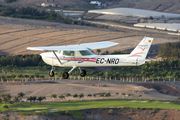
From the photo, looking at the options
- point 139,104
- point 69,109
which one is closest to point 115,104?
point 139,104

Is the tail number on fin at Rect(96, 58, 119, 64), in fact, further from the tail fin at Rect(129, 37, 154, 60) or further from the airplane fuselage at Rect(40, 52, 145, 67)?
the tail fin at Rect(129, 37, 154, 60)

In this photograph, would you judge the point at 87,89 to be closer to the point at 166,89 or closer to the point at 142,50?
the point at 166,89

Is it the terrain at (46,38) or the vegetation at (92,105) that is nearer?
the vegetation at (92,105)

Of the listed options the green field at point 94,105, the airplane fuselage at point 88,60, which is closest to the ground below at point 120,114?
the green field at point 94,105

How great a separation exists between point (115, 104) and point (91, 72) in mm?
14190

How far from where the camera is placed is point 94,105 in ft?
265

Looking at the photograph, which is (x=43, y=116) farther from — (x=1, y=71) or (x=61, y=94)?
(x=1, y=71)

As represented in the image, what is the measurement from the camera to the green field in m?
79.2

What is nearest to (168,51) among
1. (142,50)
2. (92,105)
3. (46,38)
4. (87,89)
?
(87,89)

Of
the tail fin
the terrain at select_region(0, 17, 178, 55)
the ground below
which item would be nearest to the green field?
the ground below

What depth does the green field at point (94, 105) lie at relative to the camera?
79250 millimetres

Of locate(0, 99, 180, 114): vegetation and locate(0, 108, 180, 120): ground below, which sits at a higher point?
locate(0, 99, 180, 114): vegetation

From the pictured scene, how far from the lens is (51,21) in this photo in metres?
179

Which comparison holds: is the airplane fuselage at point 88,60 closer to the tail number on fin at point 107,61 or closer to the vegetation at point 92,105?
the tail number on fin at point 107,61
